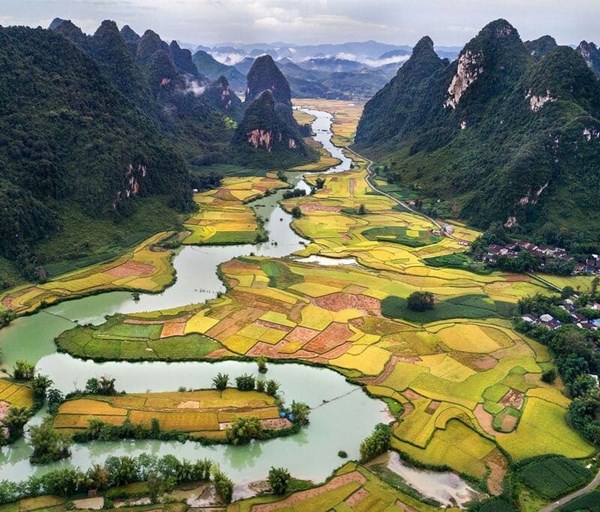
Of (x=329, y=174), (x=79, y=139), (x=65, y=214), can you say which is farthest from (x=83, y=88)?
(x=329, y=174)

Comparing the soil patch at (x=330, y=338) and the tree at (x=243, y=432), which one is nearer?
the tree at (x=243, y=432)

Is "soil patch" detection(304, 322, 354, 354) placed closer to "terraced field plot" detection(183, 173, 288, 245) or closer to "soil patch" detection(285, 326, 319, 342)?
"soil patch" detection(285, 326, 319, 342)

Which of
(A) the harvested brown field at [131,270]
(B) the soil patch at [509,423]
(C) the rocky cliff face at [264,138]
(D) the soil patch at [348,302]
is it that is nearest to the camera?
(B) the soil patch at [509,423]

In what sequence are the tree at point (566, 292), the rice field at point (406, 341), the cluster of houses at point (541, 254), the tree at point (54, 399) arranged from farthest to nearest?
the cluster of houses at point (541, 254) → the tree at point (566, 292) → the tree at point (54, 399) → the rice field at point (406, 341)

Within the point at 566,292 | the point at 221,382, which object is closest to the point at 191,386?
the point at 221,382

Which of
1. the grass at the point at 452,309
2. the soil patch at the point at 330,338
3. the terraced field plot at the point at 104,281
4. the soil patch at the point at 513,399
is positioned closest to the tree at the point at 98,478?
the soil patch at the point at 330,338

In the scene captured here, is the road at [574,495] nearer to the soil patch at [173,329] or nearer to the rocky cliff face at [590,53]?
the soil patch at [173,329]
